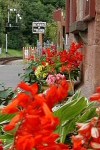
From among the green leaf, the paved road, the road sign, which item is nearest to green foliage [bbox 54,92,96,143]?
the green leaf

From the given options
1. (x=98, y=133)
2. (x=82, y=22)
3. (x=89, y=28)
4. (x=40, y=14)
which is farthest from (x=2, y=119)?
(x=40, y=14)

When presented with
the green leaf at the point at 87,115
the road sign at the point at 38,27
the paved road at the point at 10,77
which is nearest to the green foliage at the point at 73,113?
the green leaf at the point at 87,115

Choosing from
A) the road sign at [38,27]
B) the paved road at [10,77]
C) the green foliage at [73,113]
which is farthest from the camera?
the paved road at [10,77]

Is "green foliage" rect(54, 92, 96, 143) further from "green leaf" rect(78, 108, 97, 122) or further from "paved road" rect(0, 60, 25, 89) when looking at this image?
"paved road" rect(0, 60, 25, 89)

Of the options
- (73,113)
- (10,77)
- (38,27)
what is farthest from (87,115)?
(10,77)

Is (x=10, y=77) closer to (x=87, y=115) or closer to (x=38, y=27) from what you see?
(x=38, y=27)

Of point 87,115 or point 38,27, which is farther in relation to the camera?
point 38,27

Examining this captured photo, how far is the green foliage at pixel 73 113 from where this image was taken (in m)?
2.22

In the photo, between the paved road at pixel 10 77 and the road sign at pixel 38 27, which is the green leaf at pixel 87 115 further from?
the road sign at pixel 38 27

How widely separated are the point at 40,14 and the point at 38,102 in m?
67.3

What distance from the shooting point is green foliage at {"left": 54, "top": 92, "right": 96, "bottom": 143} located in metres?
2.22

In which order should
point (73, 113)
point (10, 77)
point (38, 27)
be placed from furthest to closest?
point (10, 77), point (38, 27), point (73, 113)

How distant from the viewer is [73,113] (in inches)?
88.7

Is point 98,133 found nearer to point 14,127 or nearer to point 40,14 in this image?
point 14,127
